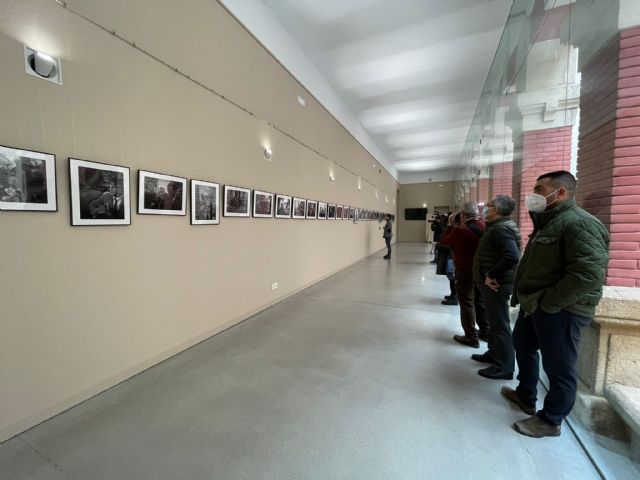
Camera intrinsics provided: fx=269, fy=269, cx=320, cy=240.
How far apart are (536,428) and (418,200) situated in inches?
739

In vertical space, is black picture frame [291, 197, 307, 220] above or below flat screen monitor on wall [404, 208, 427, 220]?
below

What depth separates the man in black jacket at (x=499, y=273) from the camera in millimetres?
2566

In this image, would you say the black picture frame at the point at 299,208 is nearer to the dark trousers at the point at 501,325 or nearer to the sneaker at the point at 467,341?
the sneaker at the point at 467,341

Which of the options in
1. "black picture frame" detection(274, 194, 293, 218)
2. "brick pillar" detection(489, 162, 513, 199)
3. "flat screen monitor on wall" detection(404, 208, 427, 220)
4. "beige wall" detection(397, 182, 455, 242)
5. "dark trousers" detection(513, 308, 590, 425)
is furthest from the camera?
"flat screen monitor on wall" detection(404, 208, 427, 220)

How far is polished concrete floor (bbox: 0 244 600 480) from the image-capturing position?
169 cm

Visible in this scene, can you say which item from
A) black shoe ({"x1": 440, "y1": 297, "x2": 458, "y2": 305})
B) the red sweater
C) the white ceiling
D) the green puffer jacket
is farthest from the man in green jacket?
the white ceiling

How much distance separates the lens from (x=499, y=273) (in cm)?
258

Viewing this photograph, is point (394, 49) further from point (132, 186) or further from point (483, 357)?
point (483, 357)

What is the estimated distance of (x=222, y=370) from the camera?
2820 mm

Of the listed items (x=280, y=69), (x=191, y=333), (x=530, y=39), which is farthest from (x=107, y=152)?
(x=530, y=39)

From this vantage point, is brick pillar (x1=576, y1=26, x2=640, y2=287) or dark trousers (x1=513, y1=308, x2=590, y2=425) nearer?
dark trousers (x1=513, y1=308, x2=590, y2=425)

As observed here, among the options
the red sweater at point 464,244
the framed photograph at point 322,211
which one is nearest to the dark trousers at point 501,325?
the red sweater at point 464,244

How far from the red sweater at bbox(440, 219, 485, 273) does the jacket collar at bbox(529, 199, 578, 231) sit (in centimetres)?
120

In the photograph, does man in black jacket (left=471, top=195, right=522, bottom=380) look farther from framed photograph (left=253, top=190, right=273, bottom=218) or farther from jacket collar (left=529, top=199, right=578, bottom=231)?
framed photograph (left=253, top=190, right=273, bottom=218)
